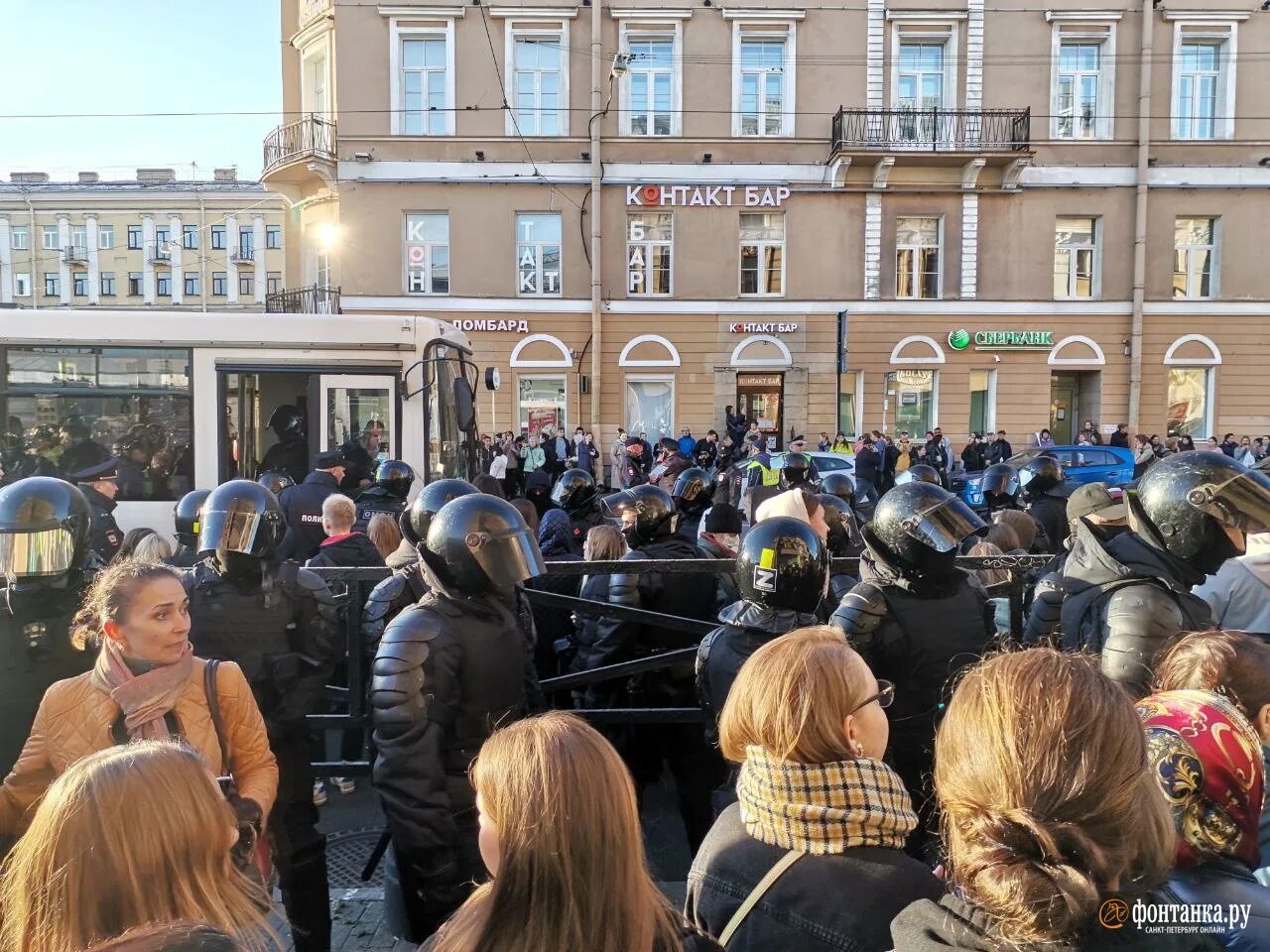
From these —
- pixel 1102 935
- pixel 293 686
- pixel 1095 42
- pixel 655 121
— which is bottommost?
pixel 293 686

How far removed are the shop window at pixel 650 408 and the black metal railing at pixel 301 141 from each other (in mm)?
9759

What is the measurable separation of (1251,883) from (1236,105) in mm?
27776

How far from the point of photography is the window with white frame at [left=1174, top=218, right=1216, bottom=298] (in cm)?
2275

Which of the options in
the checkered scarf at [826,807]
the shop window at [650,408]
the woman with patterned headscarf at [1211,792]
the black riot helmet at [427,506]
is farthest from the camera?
the shop window at [650,408]

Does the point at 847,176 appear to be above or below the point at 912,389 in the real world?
above

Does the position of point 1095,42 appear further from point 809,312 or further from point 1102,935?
point 1102,935

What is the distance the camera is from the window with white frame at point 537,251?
72.7 feet

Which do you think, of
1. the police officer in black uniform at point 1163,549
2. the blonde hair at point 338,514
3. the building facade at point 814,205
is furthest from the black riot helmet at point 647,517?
the building facade at point 814,205

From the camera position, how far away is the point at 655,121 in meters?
22.2

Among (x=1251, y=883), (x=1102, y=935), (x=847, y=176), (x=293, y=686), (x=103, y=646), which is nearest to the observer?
(x=1102, y=935)

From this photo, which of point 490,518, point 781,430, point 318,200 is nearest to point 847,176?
point 781,430

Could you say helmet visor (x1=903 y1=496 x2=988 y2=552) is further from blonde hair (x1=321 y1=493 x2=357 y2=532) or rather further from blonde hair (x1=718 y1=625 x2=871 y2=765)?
blonde hair (x1=321 y1=493 x2=357 y2=532)

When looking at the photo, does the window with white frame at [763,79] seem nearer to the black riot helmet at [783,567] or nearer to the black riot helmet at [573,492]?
the black riot helmet at [573,492]

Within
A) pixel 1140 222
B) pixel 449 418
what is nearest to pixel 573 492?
pixel 449 418
